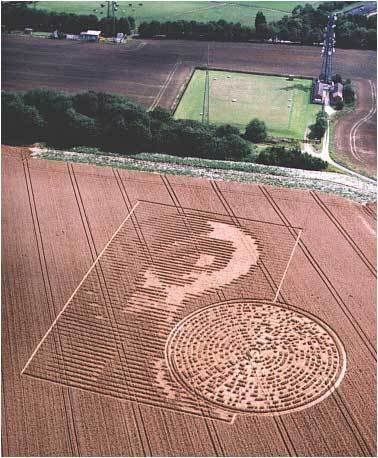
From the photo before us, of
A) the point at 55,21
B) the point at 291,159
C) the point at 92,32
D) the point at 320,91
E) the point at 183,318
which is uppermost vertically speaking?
the point at 55,21

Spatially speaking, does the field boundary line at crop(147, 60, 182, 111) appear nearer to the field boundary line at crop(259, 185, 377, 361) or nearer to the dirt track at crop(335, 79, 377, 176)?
the dirt track at crop(335, 79, 377, 176)

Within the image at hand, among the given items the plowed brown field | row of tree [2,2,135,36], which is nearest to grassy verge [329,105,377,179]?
the plowed brown field

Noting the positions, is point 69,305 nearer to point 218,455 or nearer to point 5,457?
point 5,457

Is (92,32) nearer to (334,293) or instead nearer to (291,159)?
(291,159)

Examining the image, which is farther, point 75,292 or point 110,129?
point 110,129

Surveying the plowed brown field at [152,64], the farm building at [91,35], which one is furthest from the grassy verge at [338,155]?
the farm building at [91,35]

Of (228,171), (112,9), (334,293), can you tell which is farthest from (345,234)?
(112,9)
